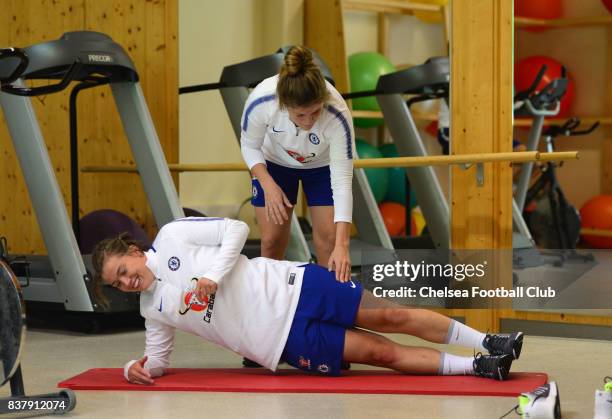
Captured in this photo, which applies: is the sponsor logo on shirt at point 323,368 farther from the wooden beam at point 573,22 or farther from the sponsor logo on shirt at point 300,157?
the wooden beam at point 573,22

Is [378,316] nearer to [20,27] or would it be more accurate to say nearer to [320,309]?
[320,309]

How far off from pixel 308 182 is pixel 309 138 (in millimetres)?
306

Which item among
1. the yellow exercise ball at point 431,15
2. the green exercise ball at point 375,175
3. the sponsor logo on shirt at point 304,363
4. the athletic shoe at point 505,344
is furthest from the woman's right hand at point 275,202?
the green exercise ball at point 375,175

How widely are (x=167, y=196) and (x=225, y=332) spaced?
1.98m

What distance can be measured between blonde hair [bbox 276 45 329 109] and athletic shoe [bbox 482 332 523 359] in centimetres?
102

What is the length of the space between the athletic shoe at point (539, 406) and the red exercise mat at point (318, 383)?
357 mm

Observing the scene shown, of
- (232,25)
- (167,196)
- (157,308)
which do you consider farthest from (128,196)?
(157,308)

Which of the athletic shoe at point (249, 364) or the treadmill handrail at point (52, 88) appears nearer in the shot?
the athletic shoe at point (249, 364)

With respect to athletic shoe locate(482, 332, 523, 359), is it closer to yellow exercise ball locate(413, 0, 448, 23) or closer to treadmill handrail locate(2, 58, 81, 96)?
treadmill handrail locate(2, 58, 81, 96)

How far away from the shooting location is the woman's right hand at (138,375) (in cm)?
342

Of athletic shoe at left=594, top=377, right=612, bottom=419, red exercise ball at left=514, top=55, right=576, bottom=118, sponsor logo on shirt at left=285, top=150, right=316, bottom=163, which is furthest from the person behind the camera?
red exercise ball at left=514, top=55, right=576, bottom=118

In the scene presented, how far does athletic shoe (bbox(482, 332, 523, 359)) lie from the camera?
3365 mm

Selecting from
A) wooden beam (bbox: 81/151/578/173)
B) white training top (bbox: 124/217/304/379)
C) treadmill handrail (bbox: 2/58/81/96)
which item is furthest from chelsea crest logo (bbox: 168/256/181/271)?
wooden beam (bbox: 81/151/578/173)

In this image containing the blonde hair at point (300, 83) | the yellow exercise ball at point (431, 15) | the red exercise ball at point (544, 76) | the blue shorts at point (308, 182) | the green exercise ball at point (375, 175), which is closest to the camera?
the blonde hair at point (300, 83)
